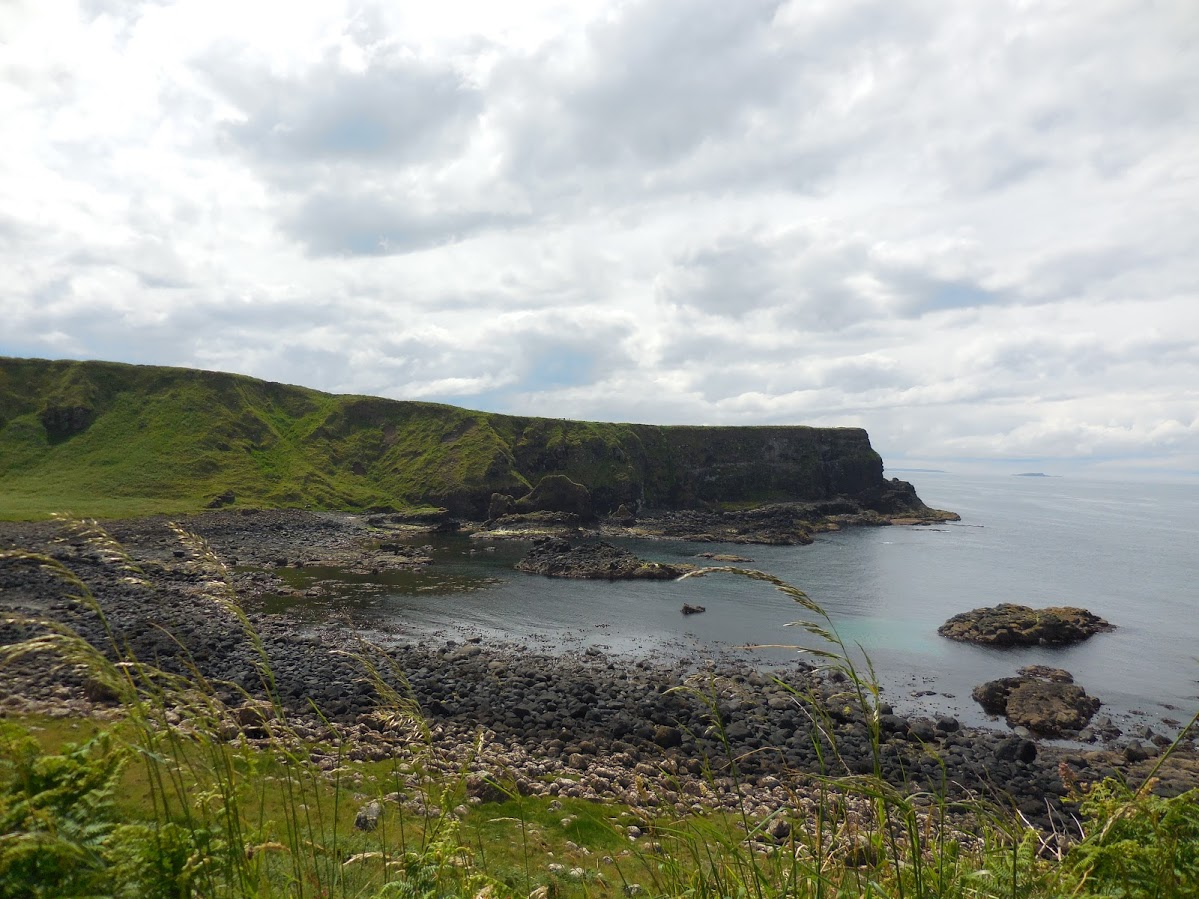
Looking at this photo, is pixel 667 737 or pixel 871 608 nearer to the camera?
pixel 667 737

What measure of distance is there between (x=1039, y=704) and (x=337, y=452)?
4942 inches

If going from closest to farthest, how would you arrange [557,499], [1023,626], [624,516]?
[1023,626] → [557,499] → [624,516]

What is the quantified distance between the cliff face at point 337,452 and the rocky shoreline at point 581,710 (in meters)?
65.2

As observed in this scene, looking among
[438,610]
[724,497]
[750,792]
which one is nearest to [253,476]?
[438,610]

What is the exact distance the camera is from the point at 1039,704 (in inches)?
1235

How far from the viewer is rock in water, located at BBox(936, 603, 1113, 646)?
4528cm

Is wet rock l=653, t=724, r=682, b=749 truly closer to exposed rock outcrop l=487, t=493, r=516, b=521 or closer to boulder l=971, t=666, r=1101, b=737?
boulder l=971, t=666, r=1101, b=737

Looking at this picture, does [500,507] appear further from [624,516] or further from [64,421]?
[64,421]

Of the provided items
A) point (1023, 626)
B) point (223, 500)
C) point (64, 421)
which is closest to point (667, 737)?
point (1023, 626)

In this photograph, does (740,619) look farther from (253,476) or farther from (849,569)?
(253,476)

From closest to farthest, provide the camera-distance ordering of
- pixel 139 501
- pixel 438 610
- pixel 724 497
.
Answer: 1. pixel 438 610
2. pixel 139 501
3. pixel 724 497

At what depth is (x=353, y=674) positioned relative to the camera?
30047 millimetres

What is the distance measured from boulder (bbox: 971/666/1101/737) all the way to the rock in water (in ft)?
33.4

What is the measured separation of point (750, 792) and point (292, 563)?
181 feet
